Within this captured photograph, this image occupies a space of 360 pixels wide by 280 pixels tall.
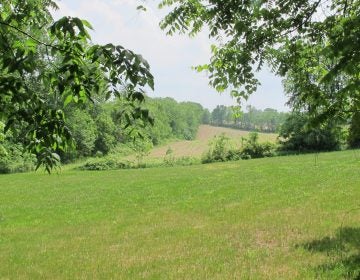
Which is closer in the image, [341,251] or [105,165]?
[341,251]

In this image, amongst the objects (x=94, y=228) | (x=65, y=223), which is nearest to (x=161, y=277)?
(x=94, y=228)

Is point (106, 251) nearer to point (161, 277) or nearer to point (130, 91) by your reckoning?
point (161, 277)

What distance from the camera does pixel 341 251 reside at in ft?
32.2

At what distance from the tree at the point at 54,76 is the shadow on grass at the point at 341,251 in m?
5.84

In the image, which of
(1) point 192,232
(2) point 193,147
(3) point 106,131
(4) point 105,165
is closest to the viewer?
(1) point 192,232

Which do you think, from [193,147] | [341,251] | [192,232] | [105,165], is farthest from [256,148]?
[341,251]

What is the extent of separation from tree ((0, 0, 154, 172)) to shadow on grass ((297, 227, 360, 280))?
19.2 feet

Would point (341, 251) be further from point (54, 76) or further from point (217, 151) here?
point (217, 151)

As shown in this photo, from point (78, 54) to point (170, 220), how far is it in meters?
13.8

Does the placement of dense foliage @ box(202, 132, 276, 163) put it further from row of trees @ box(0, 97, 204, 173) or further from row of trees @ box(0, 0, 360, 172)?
row of trees @ box(0, 0, 360, 172)

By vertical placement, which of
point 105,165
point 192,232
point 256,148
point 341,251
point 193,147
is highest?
point 193,147

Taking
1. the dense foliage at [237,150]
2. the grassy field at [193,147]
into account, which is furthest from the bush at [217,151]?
the grassy field at [193,147]

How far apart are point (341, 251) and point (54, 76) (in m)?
8.15

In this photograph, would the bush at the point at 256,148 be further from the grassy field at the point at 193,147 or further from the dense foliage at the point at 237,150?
the grassy field at the point at 193,147
